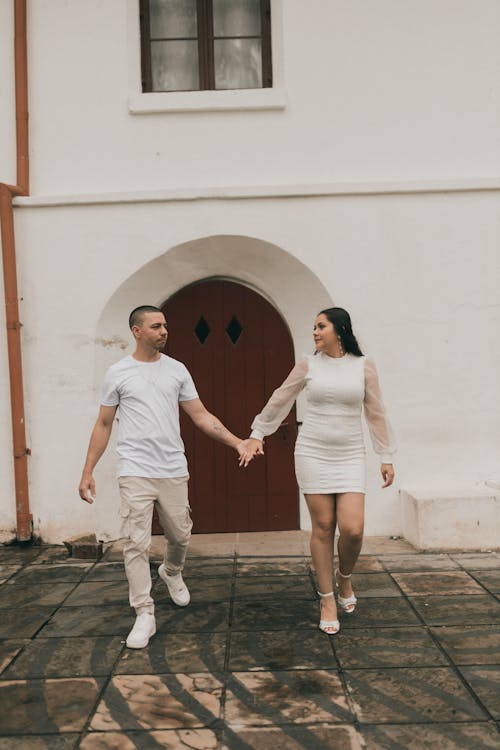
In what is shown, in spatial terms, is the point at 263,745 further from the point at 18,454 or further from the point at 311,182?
the point at 311,182

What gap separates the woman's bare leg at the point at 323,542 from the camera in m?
4.09

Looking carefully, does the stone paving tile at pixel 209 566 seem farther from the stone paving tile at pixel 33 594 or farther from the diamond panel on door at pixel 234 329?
the diamond panel on door at pixel 234 329

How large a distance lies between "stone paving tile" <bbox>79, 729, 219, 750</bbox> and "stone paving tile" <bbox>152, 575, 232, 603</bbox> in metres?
1.76

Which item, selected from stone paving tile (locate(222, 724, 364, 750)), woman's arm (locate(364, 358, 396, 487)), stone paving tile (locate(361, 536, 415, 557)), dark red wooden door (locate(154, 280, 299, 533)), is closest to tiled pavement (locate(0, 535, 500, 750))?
stone paving tile (locate(222, 724, 364, 750))

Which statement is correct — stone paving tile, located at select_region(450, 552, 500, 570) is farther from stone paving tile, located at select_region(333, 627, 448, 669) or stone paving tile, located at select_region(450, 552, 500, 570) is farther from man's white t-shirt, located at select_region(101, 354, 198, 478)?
man's white t-shirt, located at select_region(101, 354, 198, 478)

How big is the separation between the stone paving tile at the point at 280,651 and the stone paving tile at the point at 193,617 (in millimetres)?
237

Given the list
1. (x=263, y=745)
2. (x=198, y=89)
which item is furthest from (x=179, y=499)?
(x=198, y=89)

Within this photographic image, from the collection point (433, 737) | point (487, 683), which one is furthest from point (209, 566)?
point (433, 737)

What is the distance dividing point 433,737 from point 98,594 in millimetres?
2730

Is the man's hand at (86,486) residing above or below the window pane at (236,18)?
below

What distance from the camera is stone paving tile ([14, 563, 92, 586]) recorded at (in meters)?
5.27

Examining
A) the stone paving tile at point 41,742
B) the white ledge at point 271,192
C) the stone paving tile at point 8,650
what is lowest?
the stone paving tile at point 8,650

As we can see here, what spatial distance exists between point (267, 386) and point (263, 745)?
4144mm

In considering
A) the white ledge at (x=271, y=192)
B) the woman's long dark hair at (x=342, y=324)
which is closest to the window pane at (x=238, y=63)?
the white ledge at (x=271, y=192)
